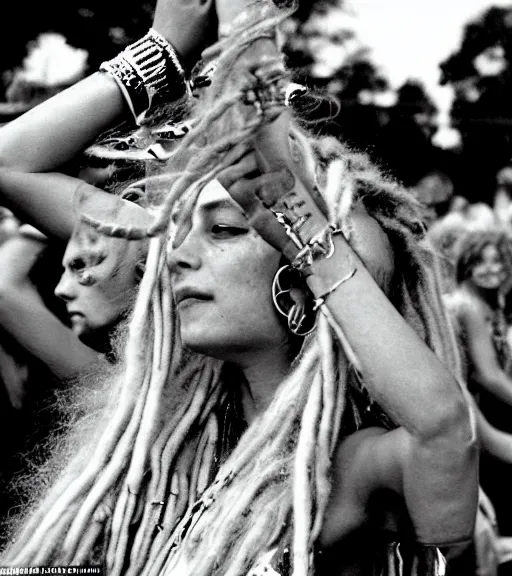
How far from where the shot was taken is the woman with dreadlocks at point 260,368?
1.47 m

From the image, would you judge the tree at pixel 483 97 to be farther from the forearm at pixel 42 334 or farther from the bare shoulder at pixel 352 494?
the bare shoulder at pixel 352 494

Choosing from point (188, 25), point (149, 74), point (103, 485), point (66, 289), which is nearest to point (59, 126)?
point (149, 74)

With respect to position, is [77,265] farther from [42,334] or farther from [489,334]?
[489,334]

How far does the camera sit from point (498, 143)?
501 centimetres

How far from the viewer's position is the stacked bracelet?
2.01m

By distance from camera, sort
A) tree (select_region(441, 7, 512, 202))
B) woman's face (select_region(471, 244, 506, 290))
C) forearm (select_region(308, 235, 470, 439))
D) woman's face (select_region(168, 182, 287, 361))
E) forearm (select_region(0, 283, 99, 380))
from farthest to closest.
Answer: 1. tree (select_region(441, 7, 512, 202))
2. woman's face (select_region(471, 244, 506, 290))
3. forearm (select_region(0, 283, 99, 380))
4. woman's face (select_region(168, 182, 287, 361))
5. forearm (select_region(308, 235, 470, 439))

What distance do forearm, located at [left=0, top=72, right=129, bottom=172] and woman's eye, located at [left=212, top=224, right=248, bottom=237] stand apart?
0.42 meters

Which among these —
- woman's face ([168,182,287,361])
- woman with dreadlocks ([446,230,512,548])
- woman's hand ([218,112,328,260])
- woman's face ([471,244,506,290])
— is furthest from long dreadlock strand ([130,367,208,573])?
woman's face ([471,244,506,290])

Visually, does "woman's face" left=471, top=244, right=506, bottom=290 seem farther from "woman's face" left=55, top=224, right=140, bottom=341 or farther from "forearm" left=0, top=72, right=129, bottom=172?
"forearm" left=0, top=72, right=129, bottom=172

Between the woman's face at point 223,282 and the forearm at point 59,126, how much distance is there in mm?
384

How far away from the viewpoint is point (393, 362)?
4.65ft

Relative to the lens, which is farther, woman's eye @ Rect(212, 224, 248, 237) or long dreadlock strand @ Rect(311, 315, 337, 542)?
woman's eye @ Rect(212, 224, 248, 237)

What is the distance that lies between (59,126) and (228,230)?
0.51 meters

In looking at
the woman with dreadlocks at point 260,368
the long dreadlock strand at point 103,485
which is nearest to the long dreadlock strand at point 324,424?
A: the woman with dreadlocks at point 260,368
